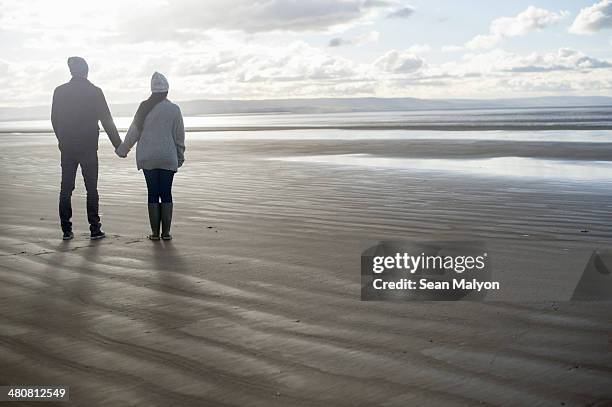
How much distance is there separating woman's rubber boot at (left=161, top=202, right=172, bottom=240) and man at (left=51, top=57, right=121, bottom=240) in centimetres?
65

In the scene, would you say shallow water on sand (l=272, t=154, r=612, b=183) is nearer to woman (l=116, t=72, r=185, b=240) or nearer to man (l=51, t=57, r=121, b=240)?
woman (l=116, t=72, r=185, b=240)

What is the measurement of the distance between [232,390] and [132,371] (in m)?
0.54

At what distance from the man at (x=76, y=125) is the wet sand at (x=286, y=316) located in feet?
1.56

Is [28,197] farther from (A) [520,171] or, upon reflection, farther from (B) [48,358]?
(A) [520,171]

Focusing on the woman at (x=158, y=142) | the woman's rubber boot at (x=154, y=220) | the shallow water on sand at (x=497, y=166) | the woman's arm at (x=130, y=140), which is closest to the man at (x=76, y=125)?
the woman's arm at (x=130, y=140)

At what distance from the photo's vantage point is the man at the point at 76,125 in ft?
23.5

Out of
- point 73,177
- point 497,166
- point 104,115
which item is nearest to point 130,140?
point 104,115

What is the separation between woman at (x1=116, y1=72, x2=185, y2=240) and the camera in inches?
278

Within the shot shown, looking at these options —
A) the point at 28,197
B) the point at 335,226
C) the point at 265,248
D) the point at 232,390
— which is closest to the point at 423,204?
the point at 335,226

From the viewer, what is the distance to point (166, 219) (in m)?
7.00

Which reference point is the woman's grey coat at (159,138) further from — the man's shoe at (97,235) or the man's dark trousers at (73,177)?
the man's shoe at (97,235)

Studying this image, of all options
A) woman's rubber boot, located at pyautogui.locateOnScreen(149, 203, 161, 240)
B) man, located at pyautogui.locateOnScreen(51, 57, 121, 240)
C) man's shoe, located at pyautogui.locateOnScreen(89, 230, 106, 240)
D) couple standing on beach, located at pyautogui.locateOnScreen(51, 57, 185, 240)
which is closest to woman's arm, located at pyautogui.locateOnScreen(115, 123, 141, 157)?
couple standing on beach, located at pyautogui.locateOnScreen(51, 57, 185, 240)

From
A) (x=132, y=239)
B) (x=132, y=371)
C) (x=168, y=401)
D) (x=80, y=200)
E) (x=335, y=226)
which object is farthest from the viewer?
(x=80, y=200)

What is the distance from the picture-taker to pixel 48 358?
11.5ft
